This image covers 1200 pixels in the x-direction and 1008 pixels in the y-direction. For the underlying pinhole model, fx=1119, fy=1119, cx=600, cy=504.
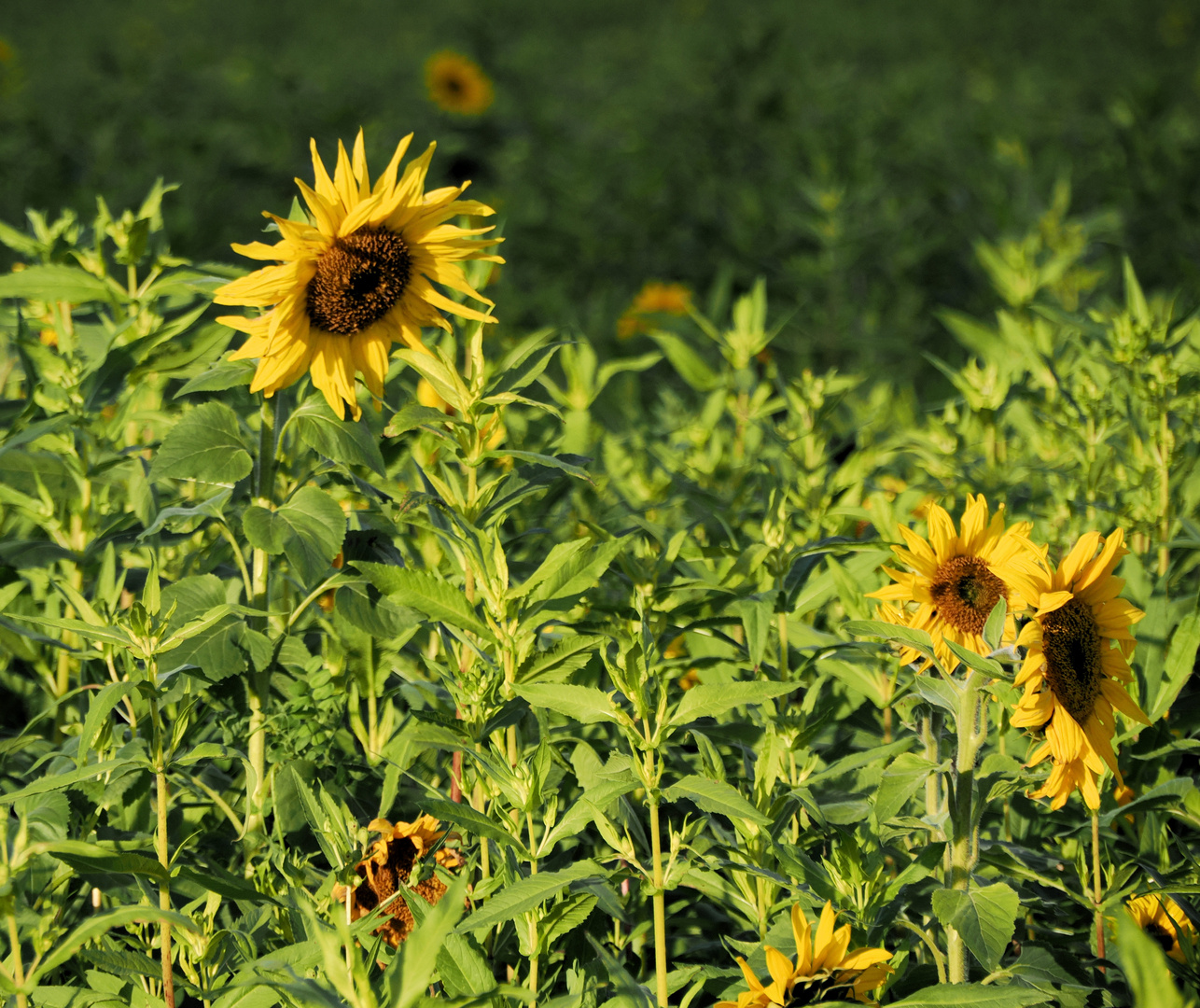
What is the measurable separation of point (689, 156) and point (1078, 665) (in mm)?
4642

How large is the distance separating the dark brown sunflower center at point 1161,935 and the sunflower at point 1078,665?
346mm

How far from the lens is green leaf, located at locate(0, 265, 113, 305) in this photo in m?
1.44

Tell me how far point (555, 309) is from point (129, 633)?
109 inches

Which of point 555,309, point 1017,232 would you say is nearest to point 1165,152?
point 1017,232

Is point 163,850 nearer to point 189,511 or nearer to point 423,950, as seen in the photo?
point 189,511

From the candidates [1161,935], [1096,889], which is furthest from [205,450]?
[1161,935]

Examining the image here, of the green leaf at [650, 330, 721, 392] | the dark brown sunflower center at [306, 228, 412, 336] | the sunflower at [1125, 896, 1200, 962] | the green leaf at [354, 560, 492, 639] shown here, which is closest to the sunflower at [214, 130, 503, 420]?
the dark brown sunflower center at [306, 228, 412, 336]

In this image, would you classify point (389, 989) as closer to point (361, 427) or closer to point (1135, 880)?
point (361, 427)

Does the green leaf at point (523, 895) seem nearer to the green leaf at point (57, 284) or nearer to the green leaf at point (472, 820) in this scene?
the green leaf at point (472, 820)

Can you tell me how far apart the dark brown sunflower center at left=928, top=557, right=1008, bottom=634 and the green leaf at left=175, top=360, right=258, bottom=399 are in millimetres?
828

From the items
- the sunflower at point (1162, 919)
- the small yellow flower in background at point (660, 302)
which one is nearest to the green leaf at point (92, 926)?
the sunflower at point (1162, 919)

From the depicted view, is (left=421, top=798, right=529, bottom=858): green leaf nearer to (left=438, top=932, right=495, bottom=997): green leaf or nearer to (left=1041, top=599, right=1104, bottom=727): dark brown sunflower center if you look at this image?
(left=438, top=932, right=495, bottom=997): green leaf

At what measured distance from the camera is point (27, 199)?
4.79 meters

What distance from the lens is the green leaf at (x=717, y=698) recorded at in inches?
43.7
